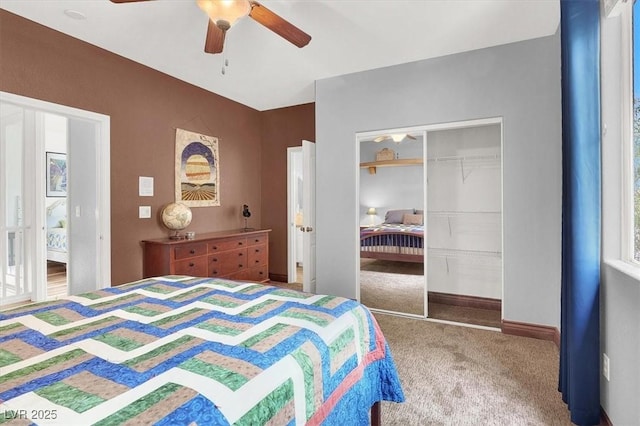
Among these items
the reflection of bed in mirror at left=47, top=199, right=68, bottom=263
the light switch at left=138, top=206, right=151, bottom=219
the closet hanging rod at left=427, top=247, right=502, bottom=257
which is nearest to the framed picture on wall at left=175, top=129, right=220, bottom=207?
the light switch at left=138, top=206, right=151, bottom=219

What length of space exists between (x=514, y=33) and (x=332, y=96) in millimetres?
1895

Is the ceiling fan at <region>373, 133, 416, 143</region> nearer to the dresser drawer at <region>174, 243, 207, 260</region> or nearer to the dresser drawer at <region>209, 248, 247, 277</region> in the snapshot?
the dresser drawer at <region>209, 248, 247, 277</region>

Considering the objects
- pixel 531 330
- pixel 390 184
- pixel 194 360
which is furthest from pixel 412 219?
pixel 194 360

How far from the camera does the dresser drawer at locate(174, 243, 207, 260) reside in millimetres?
3531

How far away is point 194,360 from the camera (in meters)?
1.02

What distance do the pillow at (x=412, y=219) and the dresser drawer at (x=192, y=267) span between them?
2740 millimetres

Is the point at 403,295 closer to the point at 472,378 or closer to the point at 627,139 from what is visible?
the point at 472,378

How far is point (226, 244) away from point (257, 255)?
65 cm

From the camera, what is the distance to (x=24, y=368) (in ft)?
3.21

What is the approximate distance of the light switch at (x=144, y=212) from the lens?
3.62 metres

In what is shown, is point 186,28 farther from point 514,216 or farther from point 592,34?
point 514,216

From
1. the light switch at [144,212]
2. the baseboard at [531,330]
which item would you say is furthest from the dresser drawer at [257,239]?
the baseboard at [531,330]

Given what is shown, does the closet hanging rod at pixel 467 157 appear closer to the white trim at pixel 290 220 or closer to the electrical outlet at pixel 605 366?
the white trim at pixel 290 220

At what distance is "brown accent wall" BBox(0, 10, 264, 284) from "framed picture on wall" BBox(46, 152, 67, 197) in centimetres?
339
